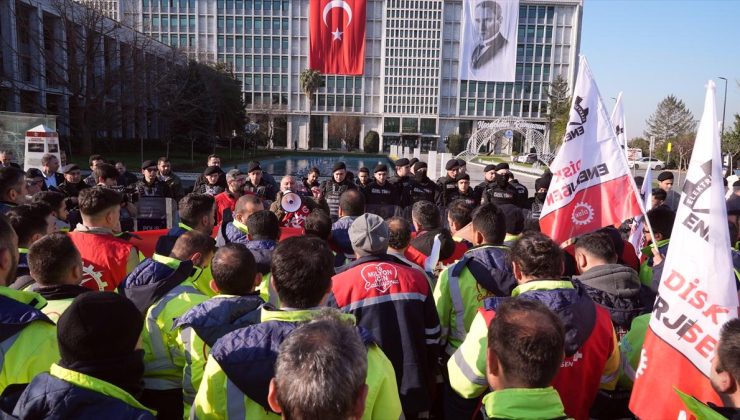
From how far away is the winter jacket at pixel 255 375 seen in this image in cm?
185

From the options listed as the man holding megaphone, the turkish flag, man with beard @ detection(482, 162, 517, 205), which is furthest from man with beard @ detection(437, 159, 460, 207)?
the turkish flag

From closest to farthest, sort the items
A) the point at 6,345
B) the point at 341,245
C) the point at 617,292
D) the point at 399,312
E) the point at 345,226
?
the point at 6,345 → the point at 399,312 → the point at 617,292 → the point at 341,245 → the point at 345,226

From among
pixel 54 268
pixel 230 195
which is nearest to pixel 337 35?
pixel 230 195

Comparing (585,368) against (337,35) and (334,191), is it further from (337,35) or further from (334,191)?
(337,35)

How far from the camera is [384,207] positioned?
8.77 m

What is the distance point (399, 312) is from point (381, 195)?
6.21m

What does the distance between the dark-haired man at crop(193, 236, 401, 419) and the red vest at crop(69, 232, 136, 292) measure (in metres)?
1.84

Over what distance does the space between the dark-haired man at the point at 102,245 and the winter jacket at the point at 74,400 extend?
6.16ft

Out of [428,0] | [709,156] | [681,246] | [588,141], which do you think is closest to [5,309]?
[681,246]

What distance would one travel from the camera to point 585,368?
2430 millimetres

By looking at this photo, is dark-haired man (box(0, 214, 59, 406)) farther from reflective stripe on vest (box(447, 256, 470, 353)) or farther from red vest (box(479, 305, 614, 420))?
reflective stripe on vest (box(447, 256, 470, 353))

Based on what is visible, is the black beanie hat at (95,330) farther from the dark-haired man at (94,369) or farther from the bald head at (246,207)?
the bald head at (246,207)

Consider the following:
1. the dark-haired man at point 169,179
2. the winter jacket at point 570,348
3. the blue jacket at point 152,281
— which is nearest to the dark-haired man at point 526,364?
the winter jacket at point 570,348

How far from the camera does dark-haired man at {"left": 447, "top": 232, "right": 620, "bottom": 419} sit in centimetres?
233
